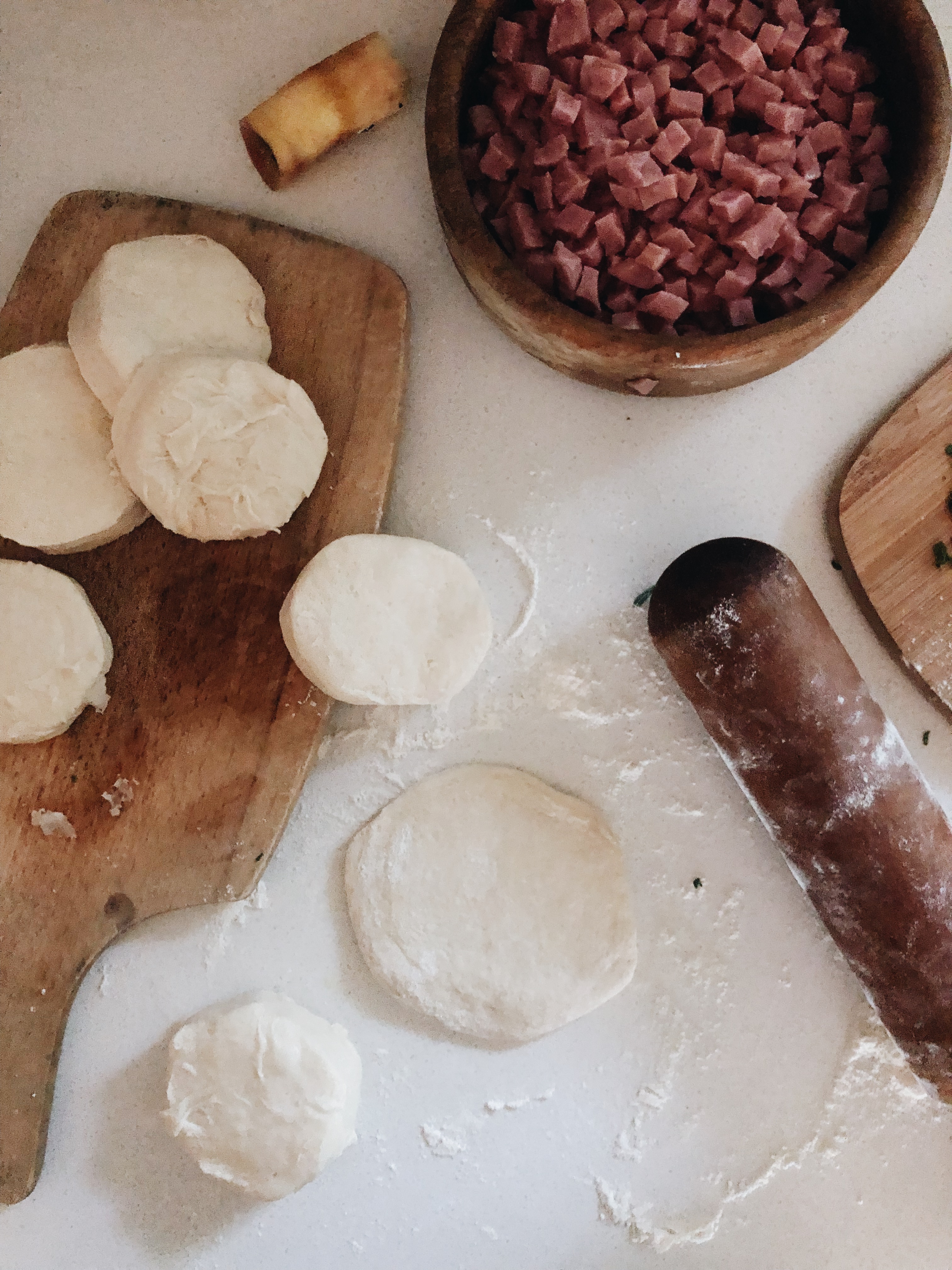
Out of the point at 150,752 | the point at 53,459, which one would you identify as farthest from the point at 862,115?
the point at 150,752

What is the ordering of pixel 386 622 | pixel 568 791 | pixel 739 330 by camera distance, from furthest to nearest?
pixel 568 791, pixel 386 622, pixel 739 330

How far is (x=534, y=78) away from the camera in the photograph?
1127mm

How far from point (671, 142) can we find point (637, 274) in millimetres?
153

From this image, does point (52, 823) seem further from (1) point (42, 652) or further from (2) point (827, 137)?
(2) point (827, 137)

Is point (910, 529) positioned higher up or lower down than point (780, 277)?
lower down

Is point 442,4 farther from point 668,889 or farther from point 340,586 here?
point 668,889

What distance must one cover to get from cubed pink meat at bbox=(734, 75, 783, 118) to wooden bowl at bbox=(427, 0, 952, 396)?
0.51 ft

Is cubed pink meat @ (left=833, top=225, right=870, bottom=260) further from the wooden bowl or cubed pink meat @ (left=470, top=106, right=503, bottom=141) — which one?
cubed pink meat @ (left=470, top=106, right=503, bottom=141)

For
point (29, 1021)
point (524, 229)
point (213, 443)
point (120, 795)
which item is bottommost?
point (29, 1021)

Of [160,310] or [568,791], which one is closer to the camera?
[160,310]

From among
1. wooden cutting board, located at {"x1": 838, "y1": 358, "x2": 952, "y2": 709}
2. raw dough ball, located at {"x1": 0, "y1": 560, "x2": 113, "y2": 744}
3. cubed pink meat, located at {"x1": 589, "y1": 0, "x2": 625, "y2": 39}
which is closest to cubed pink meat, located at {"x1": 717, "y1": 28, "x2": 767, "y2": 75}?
cubed pink meat, located at {"x1": 589, "y1": 0, "x2": 625, "y2": 39}

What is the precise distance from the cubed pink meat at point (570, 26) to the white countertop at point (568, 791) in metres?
0.27

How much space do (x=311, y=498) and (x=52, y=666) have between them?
1.29 feet

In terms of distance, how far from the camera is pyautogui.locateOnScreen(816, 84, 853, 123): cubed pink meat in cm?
114
